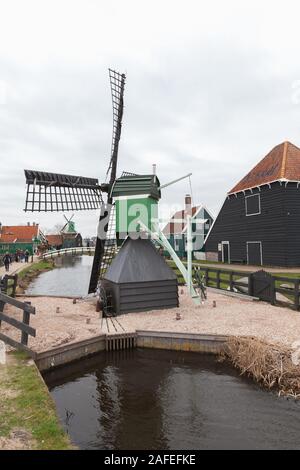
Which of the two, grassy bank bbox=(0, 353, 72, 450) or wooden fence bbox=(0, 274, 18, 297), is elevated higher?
wooden fence bbox=(0, 274, 18, 297)

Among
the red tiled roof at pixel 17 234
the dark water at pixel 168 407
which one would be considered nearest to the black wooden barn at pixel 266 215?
the dark water at pixel 168 407

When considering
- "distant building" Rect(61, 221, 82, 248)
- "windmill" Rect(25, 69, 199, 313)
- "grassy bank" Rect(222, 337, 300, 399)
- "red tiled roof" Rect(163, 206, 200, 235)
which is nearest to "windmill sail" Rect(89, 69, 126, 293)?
"windmill" Rect(25, 69, 199, 313)

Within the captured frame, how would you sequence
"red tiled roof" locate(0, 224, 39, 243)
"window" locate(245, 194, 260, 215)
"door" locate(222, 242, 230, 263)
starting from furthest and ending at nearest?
"red tiled roof" locate(0, 224, 39, 243)
"door" locate(222, 242, 230, 263)
"window" locate(245, 194, 260, 215)

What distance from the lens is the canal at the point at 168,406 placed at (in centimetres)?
496

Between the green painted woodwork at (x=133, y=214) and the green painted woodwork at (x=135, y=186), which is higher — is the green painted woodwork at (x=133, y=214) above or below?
below

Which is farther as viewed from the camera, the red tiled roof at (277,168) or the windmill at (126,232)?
the red tiled roof at (277,168)

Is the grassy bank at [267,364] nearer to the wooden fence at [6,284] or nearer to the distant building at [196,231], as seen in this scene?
the wooden fence at [6,284]

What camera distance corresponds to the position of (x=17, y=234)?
61375mm

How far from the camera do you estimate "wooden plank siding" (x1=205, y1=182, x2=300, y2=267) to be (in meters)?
23.7

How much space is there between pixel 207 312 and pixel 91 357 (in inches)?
186

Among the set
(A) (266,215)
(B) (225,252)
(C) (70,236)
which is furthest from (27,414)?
(C) (70,236)

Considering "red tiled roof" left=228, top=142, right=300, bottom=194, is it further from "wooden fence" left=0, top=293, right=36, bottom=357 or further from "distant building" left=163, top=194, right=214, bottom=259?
"wooden fence" left=0, top=293, right=36, bottom=357

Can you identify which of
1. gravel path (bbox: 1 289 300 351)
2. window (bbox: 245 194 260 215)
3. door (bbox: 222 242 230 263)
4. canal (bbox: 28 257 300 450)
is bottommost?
canal (bbox: 28 257 300 450)
